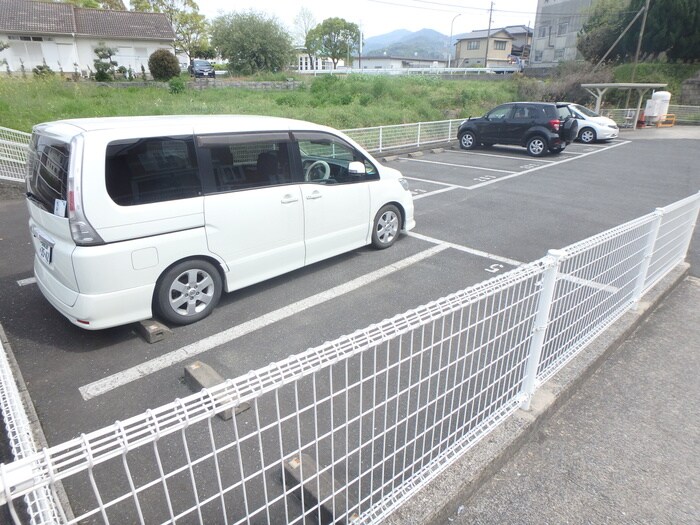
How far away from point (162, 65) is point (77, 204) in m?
29.8

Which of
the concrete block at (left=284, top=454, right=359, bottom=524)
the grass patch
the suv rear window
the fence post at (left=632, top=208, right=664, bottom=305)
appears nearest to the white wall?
the grass patch

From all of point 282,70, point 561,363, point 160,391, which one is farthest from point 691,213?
point 282,70

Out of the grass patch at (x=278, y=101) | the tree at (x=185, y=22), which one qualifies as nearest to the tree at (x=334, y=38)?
the tree at (x=185, y=22)

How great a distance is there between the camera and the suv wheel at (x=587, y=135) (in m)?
15.6

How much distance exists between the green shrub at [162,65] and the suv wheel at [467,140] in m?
22.3

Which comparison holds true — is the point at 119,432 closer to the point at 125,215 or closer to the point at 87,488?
the point at 87,488

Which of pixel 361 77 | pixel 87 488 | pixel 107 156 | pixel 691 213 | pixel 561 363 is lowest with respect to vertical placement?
pixel 87 488

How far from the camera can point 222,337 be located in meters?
3.62

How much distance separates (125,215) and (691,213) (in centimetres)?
535

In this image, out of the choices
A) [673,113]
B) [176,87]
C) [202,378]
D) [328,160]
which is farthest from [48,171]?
[673,113]

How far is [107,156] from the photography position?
10.4 ft

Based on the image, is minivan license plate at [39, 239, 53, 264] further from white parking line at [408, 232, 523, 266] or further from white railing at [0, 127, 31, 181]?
white railing at [0, 127, 31, 181]

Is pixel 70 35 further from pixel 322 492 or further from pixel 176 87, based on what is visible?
pixel 322 492

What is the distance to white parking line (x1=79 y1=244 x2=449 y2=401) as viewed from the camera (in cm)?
303
